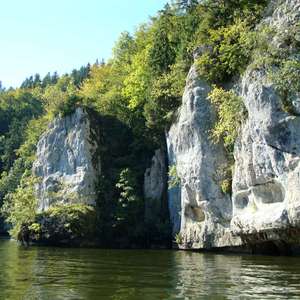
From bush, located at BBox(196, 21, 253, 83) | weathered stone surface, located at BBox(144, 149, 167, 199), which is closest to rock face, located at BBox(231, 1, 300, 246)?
bush, located at BBox(196, 21, 253, 83)

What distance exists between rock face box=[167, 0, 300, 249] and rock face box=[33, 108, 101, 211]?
35.9 feet

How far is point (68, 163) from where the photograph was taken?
51.1 meters

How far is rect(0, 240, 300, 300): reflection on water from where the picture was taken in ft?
49.0

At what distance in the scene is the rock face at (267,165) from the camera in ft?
86.8

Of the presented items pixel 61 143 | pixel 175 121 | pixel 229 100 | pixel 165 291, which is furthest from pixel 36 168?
pixel 165 291

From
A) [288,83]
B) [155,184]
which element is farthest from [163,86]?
[288,83]

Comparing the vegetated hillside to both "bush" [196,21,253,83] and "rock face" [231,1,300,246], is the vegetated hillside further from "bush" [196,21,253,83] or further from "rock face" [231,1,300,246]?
"rock face" [231,1,300,246]

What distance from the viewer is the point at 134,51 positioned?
68125mm

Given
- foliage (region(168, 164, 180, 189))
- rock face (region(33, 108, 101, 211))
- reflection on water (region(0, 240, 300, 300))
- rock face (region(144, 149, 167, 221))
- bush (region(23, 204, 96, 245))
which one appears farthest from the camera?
rock face (region(33, 108, 101, 211))

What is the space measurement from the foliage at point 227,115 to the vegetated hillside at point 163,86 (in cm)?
6

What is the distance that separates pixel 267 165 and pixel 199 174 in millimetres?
7990

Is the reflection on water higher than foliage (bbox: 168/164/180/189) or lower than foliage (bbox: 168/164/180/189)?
lower

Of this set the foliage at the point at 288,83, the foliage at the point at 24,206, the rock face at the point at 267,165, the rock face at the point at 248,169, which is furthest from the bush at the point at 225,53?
the foliage at the point at 24,206

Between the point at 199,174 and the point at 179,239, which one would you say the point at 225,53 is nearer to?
the point at 199,174
